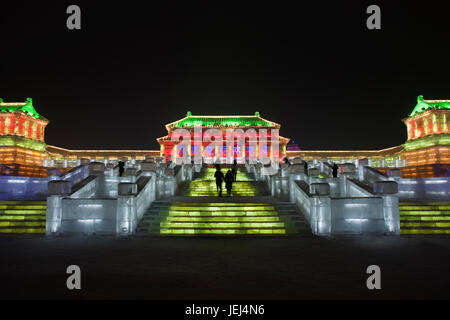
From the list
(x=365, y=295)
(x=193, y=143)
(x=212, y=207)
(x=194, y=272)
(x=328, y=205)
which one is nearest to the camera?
(x=365, y=295)

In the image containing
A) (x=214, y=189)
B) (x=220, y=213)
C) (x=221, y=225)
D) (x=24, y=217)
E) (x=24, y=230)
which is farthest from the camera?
(x=214, y=189)

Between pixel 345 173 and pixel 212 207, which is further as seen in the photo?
pixel 345 173

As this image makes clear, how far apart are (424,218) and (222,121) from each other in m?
47.8

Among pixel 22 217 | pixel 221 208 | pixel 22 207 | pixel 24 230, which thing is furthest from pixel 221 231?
pixel 22 207

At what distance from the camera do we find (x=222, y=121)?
58312 mm

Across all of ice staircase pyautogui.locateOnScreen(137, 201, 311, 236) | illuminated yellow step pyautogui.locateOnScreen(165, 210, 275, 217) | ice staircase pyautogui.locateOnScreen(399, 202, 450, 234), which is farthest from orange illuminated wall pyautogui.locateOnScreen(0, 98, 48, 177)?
ice staircase pyautogui.locateOnScreen(399, 202, 450, 234)

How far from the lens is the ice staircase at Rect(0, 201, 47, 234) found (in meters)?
11.5

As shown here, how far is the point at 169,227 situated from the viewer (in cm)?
1136

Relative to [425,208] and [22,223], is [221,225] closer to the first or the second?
[22,223]

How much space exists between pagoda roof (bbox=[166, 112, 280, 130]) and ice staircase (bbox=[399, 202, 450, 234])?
43512 millimetres
